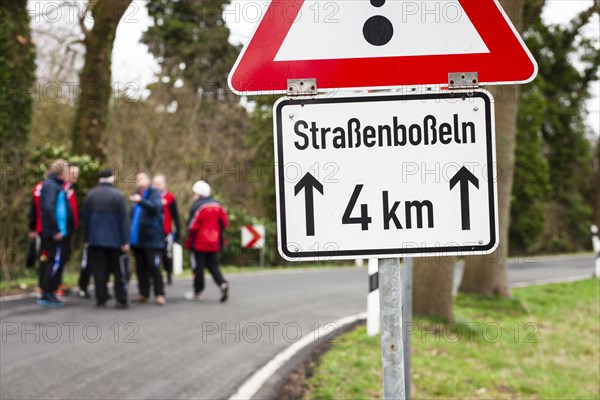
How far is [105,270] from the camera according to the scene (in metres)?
9.66

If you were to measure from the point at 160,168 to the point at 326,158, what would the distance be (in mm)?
19709

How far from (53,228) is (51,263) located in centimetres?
45

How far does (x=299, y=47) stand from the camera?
2576 mm

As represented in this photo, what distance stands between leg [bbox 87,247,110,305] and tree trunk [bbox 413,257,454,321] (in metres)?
4.04

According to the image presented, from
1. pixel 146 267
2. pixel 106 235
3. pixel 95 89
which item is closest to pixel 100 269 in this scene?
pixel 106 235

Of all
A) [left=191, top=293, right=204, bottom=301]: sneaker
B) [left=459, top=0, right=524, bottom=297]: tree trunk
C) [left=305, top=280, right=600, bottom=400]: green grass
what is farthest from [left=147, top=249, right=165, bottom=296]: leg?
[left=459, top=0, right=524, bottom=297]: tree trunk

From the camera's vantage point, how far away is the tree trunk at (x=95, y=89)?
13930 millimetres

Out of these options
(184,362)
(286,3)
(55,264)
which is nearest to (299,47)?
(286,3)

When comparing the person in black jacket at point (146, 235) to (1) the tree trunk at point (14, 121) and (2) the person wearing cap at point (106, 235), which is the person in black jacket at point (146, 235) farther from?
(1) the tree trunk at point (14, 121)

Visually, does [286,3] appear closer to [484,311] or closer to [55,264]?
[55,264]

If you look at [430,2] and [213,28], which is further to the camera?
[213,28]

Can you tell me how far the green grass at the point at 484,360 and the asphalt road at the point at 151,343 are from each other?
31.8 inches

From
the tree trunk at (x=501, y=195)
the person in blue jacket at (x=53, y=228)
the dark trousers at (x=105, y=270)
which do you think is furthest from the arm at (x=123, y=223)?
Answer: the tree trunk at (x=501, y=195)

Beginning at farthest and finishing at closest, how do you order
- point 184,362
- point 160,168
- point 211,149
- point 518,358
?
point 211,149 → point 160,168 → point 518,358 → point 184,362
